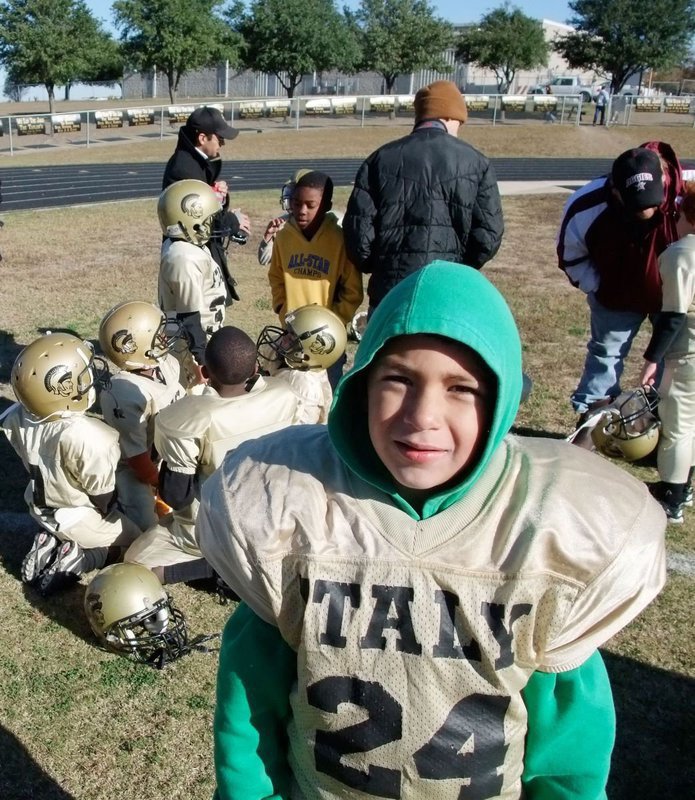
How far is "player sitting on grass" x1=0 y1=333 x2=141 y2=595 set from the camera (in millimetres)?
4234

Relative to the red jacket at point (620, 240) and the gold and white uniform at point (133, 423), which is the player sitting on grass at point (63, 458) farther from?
the red jacket at point (620, 240)

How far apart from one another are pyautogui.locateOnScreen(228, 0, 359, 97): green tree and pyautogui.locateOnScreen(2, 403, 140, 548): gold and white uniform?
50753 millimetres

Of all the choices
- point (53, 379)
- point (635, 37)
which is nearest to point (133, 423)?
point (53, 379)

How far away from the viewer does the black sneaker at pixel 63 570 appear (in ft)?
14.5

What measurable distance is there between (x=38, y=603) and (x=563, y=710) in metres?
3.53

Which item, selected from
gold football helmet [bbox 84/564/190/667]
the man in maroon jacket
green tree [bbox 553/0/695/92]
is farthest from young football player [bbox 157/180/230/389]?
green tree [bbox 553/0/695/92]

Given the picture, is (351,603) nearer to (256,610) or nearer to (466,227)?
Answer: (256,610)

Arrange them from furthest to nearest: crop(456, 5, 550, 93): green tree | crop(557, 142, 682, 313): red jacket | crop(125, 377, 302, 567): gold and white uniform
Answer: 1. crop(456, 5, 550, 93): green tree
2. crop(557, 142, 682, 313): red jacket
3. crop(125, 377, 302, 567): gold and white uniform

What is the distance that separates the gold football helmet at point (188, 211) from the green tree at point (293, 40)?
4860 centimetres

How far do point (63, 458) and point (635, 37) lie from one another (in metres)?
59.1

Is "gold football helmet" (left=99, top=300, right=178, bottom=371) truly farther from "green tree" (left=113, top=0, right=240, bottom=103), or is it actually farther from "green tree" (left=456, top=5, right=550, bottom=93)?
"green tree" (left=456, top=5, right=550, bottom=93)

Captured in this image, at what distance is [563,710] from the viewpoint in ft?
5.06

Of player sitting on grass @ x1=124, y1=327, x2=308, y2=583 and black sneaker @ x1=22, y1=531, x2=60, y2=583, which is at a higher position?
player sitting on grass @ x1=124, y1=327, x2=308, y2=583

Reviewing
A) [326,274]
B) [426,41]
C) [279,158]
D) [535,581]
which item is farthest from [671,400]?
[426,41]
